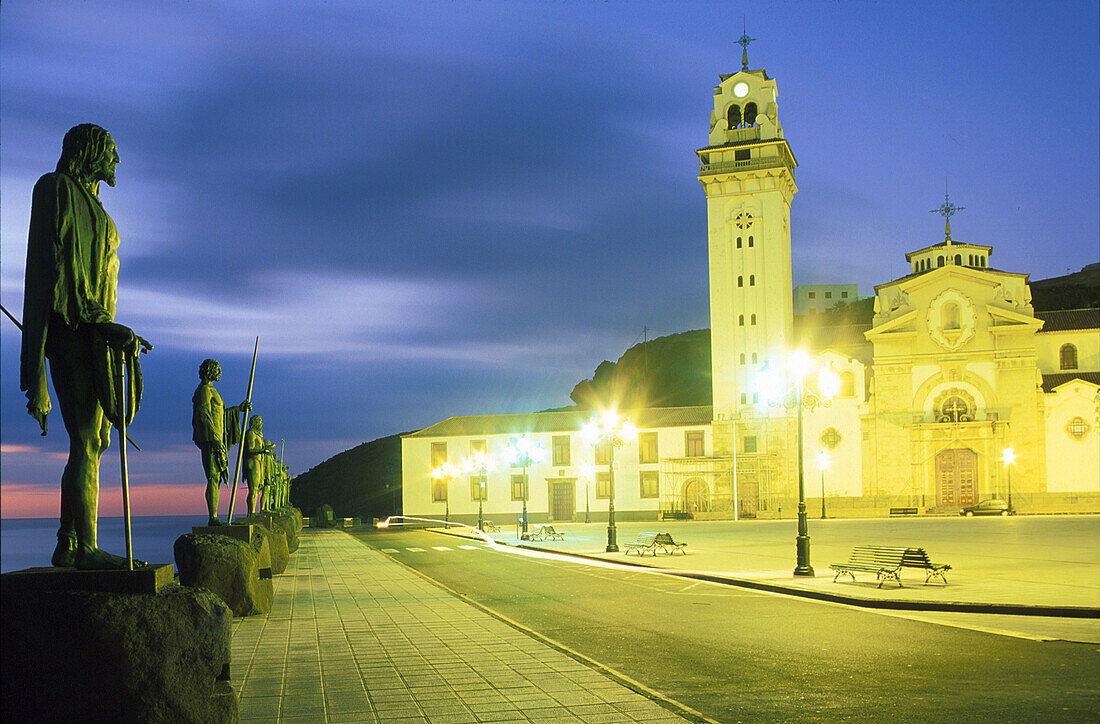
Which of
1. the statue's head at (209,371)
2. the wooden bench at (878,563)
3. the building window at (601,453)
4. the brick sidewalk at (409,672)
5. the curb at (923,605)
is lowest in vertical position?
the curb at (923,605)

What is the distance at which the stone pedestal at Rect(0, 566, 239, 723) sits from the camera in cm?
464

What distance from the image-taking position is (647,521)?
6006 centimetres

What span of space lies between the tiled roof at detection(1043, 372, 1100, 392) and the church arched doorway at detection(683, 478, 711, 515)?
76.4 feet

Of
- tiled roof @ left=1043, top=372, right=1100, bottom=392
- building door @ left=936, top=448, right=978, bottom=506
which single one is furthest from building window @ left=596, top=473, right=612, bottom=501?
tiled roof @ left=1043, top=372, right=1100, bottom=392

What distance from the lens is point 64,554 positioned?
5246 mm

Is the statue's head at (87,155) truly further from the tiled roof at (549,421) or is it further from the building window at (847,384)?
the building window at (847,384)

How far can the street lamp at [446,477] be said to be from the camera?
61.8 meters

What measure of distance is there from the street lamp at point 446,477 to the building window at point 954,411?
32.9m

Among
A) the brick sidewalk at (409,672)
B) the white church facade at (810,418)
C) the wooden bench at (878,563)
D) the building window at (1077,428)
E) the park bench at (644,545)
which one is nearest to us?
the brick sidewalk at (409,672)

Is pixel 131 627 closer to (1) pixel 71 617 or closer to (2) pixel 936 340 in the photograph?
(1) pixel 71 617

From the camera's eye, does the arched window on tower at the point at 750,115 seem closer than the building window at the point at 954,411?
No

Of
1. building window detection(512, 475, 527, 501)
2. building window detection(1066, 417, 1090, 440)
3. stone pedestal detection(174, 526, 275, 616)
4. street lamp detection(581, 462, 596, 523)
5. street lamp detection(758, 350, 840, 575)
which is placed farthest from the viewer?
building window detection(512, 475, 527, 501)

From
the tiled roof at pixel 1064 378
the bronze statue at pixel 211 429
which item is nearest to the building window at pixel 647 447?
the tiled roof at pixel 1064 378

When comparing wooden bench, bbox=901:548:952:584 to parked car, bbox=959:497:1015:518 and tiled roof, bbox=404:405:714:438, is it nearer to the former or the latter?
parked car, bbox=959:497:1015:518
